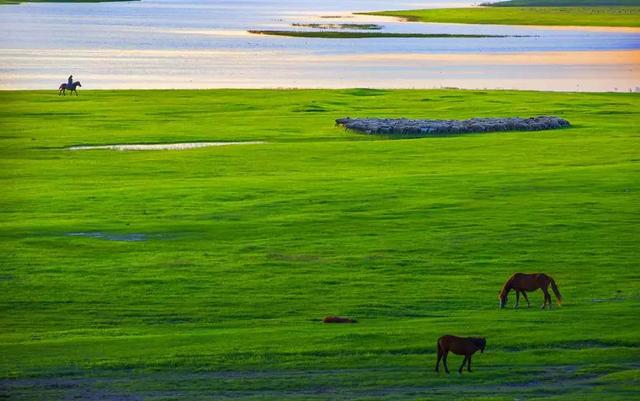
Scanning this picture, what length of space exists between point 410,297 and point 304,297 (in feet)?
6.89

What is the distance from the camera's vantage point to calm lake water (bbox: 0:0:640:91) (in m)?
90.6

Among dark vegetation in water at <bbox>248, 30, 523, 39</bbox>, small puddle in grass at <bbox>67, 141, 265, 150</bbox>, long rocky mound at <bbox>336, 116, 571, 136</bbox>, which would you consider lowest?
small puddle in grass at <bbox>67, 141, 265, 150</bbox>

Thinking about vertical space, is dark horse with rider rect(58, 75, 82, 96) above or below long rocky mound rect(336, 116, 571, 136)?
above

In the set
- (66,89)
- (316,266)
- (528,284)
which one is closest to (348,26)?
(66,89)

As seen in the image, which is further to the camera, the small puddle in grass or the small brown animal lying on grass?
the small puddle in grass

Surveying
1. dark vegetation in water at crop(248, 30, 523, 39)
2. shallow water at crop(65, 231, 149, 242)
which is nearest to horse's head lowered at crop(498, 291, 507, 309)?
shallow water at crop(65, 231, 149, 242)

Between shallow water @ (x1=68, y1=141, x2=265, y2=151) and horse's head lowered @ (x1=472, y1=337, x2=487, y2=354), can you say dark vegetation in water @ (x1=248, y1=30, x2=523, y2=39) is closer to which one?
shallow water @ (x1=68, y1=141, x2=265, y2=151)

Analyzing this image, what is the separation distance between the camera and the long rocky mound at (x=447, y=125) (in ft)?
193

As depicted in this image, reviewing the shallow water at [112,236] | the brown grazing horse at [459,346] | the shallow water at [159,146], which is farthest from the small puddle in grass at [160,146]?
the brown grazing horse at [459,346]

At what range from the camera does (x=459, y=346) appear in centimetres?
2066

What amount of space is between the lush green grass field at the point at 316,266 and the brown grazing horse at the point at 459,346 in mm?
377

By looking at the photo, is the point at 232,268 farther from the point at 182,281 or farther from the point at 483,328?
the point at 483,328

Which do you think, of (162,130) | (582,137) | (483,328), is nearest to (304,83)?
(162,130)

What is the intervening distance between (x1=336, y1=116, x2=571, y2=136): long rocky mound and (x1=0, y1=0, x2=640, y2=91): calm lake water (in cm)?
2496
